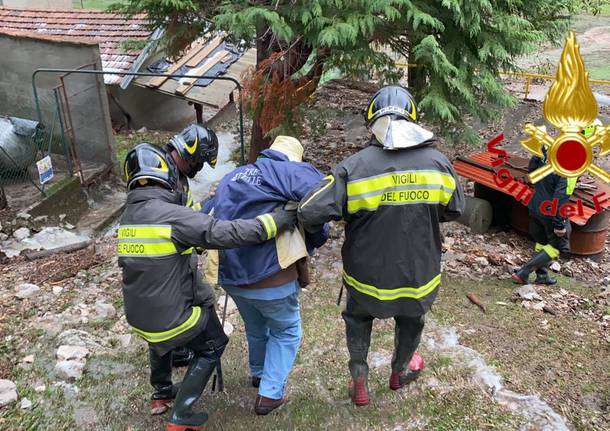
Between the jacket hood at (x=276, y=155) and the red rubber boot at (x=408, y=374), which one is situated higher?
the jacket hood at (x=276, y=155)

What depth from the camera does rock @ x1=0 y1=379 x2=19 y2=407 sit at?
139 inches

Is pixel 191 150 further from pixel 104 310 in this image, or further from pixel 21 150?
pixel 21 150

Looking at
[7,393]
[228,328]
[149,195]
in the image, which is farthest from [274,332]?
[7,393]

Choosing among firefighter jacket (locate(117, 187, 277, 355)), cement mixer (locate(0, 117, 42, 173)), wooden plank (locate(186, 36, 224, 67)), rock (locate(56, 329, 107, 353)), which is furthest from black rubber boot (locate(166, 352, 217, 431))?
wooden plank (locate(186, 36, 224, 67))

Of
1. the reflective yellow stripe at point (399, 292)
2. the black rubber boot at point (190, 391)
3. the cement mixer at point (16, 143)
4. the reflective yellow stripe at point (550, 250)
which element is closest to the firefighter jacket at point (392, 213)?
the reflective yellow stripe at point (399, 292)

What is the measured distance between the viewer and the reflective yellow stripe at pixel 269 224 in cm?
280

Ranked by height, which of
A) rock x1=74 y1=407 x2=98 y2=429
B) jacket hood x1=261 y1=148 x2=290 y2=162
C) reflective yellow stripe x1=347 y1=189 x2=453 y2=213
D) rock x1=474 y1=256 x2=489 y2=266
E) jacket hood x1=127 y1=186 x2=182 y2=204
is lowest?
rock x1=474 y1=256 x2=489 y2=266

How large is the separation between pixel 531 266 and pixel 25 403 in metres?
4.31

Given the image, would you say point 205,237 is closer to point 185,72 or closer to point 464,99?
point 464,99

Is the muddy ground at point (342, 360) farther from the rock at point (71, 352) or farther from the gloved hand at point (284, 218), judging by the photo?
the gloved hand at point (284, 218)

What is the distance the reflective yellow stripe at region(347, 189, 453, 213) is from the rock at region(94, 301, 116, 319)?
2.74m

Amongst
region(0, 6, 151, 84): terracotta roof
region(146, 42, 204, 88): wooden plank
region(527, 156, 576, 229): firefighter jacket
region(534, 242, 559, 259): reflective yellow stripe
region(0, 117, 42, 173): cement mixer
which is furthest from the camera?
region(0, 6, 151, 84): terracotta roof

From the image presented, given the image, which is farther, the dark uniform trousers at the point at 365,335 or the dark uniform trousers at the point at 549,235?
the dark uniform trousers at the point at 549,235

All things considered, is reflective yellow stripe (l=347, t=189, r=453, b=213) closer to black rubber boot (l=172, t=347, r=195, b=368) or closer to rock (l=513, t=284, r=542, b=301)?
black rubber boot (l=172, t=347, r=195, b=368)
